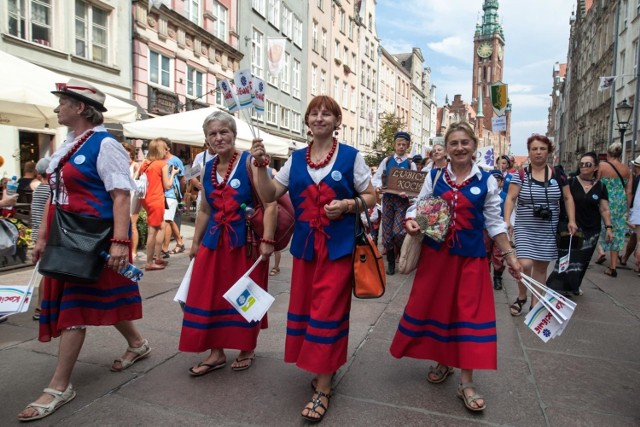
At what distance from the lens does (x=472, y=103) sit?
114125mm

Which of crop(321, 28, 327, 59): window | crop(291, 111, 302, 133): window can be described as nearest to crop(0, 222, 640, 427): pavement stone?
crop(291, 111, 302, 133): window

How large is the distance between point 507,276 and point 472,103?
115360 mm

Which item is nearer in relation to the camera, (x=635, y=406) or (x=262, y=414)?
(x=262, y=414)

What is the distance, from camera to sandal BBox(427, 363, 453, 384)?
10.8 ft

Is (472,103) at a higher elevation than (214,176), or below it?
higher

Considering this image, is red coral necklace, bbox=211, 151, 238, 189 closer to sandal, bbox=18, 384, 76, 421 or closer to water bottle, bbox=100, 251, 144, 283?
water bottle, bbox=100, 251, 144, 283

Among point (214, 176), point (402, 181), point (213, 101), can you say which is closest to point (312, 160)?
point (214, 176)

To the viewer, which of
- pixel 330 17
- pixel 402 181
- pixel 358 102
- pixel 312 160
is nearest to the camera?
pixel 312 160

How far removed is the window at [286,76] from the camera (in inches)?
1144

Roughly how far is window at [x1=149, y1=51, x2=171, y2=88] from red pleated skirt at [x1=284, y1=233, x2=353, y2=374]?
1583cm

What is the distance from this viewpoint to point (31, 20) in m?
12.2

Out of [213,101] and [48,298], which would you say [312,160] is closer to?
[48,298]

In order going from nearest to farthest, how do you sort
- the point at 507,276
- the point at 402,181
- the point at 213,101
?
the point at 402,181
the point at 507,276
the point at 213,101

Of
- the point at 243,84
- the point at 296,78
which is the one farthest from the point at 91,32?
the point at 296,78
